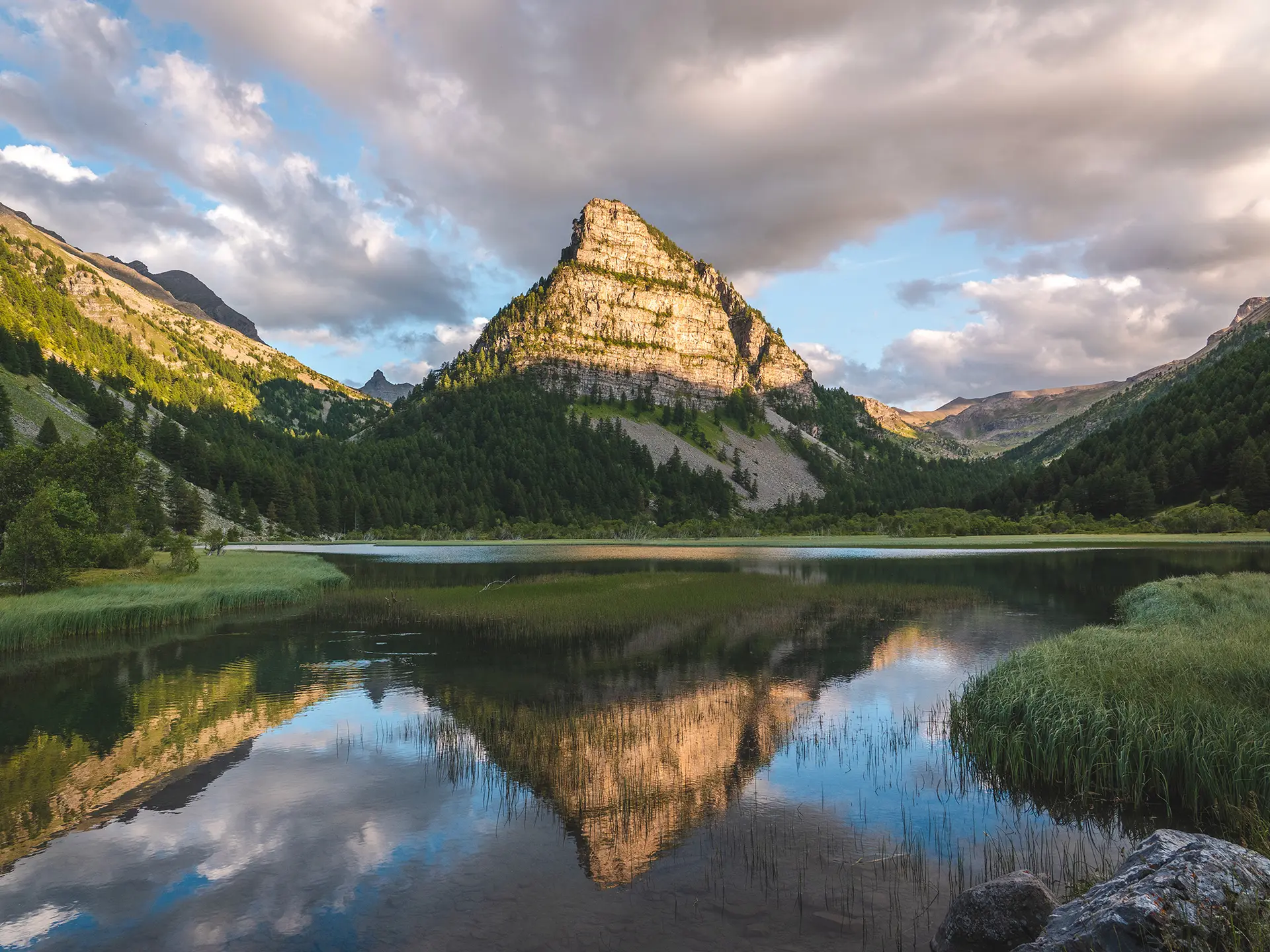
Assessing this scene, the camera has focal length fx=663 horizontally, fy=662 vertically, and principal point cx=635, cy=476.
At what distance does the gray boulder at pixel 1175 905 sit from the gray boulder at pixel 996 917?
3.46 ft

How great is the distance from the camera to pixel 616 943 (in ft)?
35.4

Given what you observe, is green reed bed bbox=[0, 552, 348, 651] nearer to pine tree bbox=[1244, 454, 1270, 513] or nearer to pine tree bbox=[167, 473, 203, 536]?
pine tree bbox=[167, 473, 203, 536]

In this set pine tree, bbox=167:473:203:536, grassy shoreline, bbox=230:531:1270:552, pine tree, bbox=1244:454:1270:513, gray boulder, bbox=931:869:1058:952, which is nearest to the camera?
gray boulder, bbox=931:869:1058:952

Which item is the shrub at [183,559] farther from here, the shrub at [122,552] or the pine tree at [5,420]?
the pine tree at [5,420]

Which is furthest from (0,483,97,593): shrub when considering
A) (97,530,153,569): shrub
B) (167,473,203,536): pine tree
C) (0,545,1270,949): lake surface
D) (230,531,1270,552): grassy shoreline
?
(167,473,203,536): pine tree

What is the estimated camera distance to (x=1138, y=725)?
1714 cm

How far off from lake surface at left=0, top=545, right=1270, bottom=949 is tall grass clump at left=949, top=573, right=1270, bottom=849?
174 centimetres

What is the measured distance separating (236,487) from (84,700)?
180m

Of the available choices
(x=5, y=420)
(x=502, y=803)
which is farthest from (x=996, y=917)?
(x=5, y=420)

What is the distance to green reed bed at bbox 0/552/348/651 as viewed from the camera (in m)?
36.7

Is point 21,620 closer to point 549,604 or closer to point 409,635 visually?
point 409,635

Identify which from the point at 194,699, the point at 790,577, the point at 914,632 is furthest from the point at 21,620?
the point at 790,577

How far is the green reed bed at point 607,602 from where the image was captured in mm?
45625

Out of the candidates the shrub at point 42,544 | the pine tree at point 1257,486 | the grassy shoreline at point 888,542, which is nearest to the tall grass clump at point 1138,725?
the shrub at point 42,544
